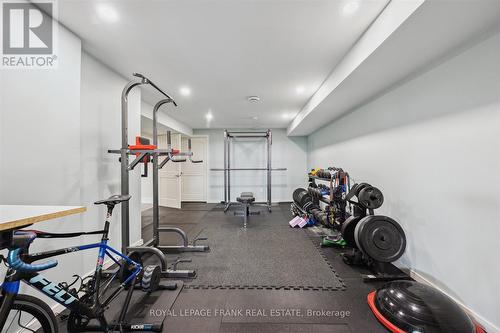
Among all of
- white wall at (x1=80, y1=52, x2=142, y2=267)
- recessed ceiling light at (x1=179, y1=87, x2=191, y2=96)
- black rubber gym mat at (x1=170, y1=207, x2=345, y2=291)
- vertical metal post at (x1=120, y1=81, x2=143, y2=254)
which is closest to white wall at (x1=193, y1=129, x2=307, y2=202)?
black rubber gym mat at (x1=170, y1=207, x2=345, y2=291)

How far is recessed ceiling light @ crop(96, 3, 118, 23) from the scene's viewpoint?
4.73 ft

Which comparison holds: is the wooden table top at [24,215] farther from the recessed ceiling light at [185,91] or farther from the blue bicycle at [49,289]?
the recessed ceiling light at [185,91]

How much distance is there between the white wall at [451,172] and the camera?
1.39m

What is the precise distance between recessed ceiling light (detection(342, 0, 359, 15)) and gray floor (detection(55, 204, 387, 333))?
256 cm

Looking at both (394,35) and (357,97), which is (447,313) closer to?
(394,35)

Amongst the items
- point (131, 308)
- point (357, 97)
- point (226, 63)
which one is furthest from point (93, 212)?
point (357, 97)

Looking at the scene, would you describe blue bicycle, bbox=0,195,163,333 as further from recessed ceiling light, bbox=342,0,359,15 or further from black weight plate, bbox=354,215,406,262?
recessed ceiling light, bbox=342,0,359,15

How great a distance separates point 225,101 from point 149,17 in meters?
2.11

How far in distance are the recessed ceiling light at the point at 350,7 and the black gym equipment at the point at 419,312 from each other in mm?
2306

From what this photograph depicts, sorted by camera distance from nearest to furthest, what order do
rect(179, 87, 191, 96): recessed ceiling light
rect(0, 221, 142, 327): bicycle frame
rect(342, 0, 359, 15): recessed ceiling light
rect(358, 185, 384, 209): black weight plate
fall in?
rect(0, 221, 142, 327): bicycle frame, rect(342, 0, 359, 15): recessed ceiling light, rect(358, 185, 384, 209): black weight plate, rect(179, 87, 191, 96): recessed ceiling light

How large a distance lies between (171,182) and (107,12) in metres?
4.66

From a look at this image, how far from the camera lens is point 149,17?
1543 mm

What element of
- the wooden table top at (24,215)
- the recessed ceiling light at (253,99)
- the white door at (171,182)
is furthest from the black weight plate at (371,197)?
the white door at (171,182)

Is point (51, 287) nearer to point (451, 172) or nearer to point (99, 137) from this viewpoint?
point (99, 137)
